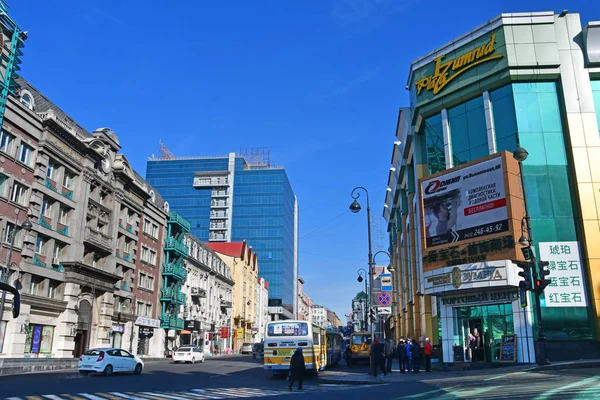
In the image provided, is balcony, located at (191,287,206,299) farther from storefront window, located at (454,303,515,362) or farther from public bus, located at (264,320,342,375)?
storefront window, located at (454,303,515,362)

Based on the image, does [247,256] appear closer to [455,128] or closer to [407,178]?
[407,178]

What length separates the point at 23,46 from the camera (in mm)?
33719

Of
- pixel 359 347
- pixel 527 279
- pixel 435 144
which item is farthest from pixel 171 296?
pixel 527 279

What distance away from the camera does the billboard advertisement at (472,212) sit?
27.4m

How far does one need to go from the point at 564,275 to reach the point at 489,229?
15.5 feet

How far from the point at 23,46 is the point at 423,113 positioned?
27.8 m

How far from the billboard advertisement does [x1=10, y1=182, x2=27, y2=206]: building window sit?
2633 cm

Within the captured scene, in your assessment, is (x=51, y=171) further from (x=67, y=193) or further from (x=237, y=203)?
(x=237, y=203)

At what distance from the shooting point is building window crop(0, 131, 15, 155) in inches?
1224

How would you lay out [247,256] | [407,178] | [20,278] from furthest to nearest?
1. [247,256]
2. [407,178]
3. [20,278]

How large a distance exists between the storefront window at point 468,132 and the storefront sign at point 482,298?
8.43 m

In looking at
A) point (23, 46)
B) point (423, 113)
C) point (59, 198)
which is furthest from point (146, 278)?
point (423, 113)

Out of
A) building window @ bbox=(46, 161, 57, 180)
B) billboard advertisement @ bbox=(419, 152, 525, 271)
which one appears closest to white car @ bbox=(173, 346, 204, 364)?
building window @ bbox=(46, 161, 57, 180)

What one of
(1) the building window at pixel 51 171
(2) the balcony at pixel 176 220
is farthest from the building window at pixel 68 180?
(2) the balcony at pixel 176 220
